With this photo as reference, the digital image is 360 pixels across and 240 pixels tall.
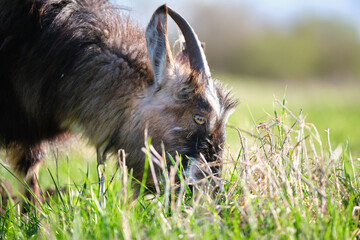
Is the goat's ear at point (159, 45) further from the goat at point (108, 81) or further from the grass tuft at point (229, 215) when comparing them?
the grass tuft at point (229, 215)

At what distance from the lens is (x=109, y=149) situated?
11.7 ft

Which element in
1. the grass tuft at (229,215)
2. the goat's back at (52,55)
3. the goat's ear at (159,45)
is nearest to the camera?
the grass tuft at (229,215)

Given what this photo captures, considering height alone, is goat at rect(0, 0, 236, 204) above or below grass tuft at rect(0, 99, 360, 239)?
above

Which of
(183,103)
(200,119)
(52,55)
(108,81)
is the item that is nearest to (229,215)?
(200,119)

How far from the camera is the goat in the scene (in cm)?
337

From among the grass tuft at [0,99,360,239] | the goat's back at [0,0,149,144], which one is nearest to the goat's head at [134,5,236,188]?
the goat's back at [0,0,149,144]

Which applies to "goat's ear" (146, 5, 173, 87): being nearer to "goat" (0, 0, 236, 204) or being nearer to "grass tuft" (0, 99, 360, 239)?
"goat" (0, 0, 236, 204)

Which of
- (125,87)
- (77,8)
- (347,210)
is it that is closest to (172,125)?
(125,87)

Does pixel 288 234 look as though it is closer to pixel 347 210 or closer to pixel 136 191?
pixel 347 210

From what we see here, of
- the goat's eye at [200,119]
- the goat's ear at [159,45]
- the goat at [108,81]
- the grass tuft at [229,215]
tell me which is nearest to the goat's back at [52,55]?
the goat at [108,81]

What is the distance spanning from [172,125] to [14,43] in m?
1.37

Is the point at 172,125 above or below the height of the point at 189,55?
below

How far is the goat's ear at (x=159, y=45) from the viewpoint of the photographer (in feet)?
10.9

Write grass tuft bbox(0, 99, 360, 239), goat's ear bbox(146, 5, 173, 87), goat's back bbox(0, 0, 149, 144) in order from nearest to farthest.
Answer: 1. grass tuft bbox(0, 99, 360, 239)
2. goat's ear bbox(146, 5, 173, 87)
3. goat's back bbox(0, 0, 149, 144)
